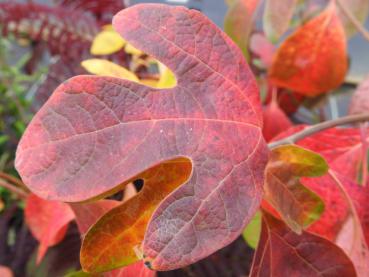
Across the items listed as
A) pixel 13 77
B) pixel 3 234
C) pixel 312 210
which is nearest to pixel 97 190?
pixel 312 210

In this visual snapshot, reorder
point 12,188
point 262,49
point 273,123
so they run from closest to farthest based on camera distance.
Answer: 1. point 12,188
2. point 273,123
3. point 262,49

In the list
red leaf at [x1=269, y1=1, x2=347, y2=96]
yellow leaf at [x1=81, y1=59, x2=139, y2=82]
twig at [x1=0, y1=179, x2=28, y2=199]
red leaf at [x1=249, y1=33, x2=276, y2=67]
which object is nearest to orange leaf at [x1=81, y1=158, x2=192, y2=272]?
yellow leaf at [x1=81, y1=59, x2=139, y2=82]

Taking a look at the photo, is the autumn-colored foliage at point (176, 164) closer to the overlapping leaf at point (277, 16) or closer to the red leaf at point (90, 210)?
the red leaf at point (90, 210)

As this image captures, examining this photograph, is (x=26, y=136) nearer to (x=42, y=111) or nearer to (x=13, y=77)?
(x=42, y=111)

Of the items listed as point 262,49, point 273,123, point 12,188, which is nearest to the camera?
point 12,188

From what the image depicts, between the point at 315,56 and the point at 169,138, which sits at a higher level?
the point at 169,138

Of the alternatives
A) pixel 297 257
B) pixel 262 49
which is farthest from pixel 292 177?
pixel 262 49

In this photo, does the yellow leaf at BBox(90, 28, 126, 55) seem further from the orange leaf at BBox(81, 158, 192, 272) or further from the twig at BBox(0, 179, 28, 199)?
the orange leaf at BBox(81, 158, 192, 272)

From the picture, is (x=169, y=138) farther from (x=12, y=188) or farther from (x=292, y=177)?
(x=12, y=188)

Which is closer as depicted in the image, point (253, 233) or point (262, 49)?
point (253, 233)
